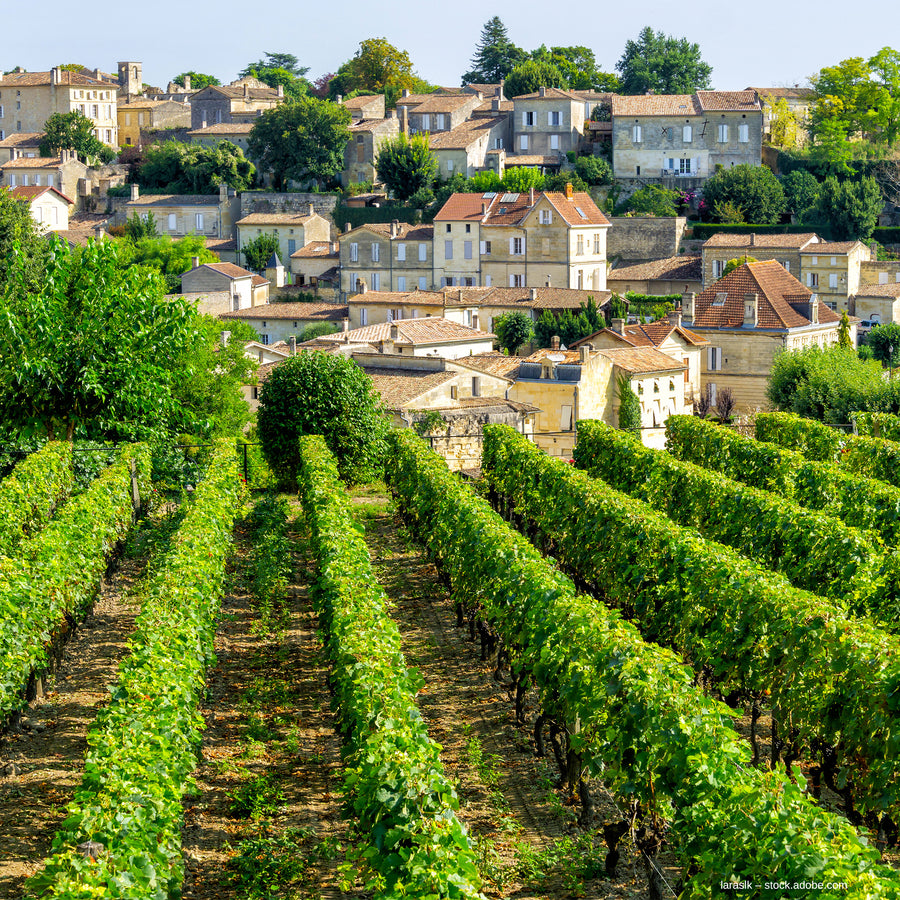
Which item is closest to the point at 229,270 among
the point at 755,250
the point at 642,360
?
Result: the point at 755,250

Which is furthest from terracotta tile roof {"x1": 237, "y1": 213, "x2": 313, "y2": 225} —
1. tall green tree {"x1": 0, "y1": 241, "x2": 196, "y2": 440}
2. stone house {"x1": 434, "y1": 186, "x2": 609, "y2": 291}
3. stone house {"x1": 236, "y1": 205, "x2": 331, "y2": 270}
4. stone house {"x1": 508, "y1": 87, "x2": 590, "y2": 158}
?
tall green tree {"x1": 0, "y1": 241, "x2": 196, "y2": 440}

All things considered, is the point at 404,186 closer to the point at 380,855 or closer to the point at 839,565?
the point at 839,565

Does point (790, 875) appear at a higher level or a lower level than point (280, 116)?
lower

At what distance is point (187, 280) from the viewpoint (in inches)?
2670

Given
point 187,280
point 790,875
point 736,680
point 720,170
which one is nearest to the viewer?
point 790,875

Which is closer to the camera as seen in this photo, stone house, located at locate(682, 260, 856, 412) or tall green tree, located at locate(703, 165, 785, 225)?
stone house, located at locate(682, 260, 856, 412)

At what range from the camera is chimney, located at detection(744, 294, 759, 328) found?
50.2 meters

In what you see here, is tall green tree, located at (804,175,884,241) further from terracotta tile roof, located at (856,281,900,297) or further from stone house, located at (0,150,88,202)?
stone house, located at (0,150,88,202)

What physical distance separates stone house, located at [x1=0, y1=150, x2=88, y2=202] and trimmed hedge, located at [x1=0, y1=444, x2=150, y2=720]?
7003 cm

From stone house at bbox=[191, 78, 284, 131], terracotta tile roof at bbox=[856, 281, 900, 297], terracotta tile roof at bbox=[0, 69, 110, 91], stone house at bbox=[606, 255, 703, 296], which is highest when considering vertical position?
terracotta tile roof at bbox=[0, 69, 110, 91]

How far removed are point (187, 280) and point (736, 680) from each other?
5912 centimetres

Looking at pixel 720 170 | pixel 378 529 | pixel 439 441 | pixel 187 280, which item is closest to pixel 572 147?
pixel 720 170

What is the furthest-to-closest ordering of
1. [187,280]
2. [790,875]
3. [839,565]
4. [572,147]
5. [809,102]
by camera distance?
1. [809,102]
2. [572,147]
3. [187,280]
4. [839,565]
5. [790,875]

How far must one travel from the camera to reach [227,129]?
87812 millimetres
